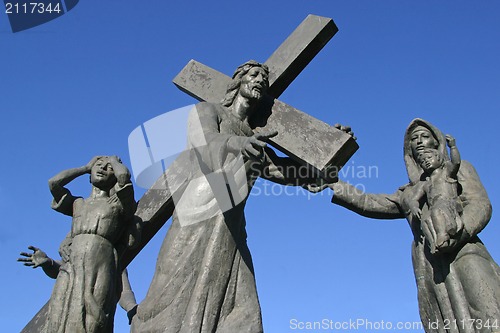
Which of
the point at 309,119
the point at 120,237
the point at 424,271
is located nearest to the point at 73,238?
the point at 120,237

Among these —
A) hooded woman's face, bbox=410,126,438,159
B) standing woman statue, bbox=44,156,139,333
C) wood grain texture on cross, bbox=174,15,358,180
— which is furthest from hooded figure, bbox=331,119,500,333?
standing woman statue, bbox=44,156,139,333

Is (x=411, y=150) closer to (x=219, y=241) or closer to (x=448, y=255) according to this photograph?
(x=448, y=255)

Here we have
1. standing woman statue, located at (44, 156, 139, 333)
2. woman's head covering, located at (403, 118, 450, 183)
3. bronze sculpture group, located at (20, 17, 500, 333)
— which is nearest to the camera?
bronze sculpture group, located at (20, 17, 500, 333)

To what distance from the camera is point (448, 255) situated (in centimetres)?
601

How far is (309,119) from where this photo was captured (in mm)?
7051

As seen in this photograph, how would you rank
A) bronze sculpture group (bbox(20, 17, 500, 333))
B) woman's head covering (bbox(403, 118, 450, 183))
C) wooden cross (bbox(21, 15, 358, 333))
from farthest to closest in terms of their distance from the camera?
wooden cross (bbox(21, 15, 358, 333)) → woman's head covering (bbox(403, 118, 450, 183)) → bronze sculpture group (bbox(20, 17, 500, 333))

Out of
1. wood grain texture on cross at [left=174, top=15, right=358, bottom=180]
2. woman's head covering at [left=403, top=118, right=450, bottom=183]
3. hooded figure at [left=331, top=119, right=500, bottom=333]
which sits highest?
wood grain texture on cross at [left=174, top=15, right=358, bottom=180]

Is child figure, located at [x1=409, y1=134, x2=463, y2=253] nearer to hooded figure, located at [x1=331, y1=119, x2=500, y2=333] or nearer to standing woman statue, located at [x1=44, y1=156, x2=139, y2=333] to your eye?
hooded figure, located at [x1=331, y1=119, x2=500, y2=333]

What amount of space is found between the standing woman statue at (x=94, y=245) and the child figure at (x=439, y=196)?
2.61m

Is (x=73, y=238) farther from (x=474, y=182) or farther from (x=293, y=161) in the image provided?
(x=474, y=182)

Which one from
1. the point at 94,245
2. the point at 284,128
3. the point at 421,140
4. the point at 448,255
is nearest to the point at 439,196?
the point at 448,255

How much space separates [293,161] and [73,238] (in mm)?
2267

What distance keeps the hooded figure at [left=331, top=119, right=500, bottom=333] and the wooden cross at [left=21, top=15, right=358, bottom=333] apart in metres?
0.40

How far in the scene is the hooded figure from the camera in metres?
5.70
